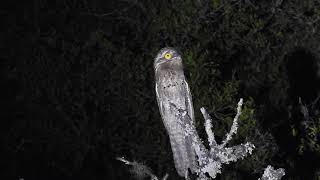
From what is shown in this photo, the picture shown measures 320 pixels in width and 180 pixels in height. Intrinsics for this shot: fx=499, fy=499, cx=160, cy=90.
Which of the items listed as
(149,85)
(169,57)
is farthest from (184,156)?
(149,85)

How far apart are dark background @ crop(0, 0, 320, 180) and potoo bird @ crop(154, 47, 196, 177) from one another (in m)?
3.03

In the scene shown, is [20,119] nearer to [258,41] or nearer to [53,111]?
[53,111]

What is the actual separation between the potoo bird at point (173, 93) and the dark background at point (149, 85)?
3.03 m

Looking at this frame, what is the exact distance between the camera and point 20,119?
10078 millimetres

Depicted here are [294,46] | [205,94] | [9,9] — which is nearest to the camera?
[205,94]

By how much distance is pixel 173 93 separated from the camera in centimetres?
475

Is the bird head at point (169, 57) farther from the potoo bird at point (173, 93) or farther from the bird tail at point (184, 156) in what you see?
the bird tail at point (184, 156)

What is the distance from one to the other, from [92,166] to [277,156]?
136 inches

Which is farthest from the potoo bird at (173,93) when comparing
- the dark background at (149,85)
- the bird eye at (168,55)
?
the dark background at (149,85)

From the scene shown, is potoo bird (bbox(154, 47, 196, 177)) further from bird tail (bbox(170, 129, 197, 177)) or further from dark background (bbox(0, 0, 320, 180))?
dark background (bbox(0, 0, 320, 180))

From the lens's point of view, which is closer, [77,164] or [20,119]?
[77,164]

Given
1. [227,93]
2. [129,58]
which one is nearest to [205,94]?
[227,93]

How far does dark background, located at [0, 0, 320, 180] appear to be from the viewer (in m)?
8.54

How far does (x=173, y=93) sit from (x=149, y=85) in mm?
3909
